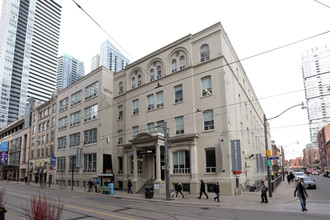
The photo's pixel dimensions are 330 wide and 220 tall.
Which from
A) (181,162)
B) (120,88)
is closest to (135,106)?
(120,88)

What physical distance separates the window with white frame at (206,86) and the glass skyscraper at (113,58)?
436ft

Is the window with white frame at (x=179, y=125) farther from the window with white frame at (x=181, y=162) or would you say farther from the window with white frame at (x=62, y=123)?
the window with white frame at (x=62, y=123)

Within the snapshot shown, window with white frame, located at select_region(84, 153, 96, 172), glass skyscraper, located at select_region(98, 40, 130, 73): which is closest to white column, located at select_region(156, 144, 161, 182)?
window with white frame, located at select_region(84, 153, 96, 172)

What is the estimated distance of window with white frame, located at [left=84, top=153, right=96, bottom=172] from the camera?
35.4 metres

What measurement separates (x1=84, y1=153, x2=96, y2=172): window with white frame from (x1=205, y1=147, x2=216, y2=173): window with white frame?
62.3 ft

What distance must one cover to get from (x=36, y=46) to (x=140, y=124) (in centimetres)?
16017

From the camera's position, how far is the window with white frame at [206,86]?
83.4 feet

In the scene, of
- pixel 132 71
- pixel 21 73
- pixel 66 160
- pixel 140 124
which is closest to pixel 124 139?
pixel 140 124

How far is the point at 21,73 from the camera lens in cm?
14862

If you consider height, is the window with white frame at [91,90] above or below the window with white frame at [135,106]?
above

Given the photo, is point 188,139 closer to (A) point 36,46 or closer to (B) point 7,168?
(B) point 7,168

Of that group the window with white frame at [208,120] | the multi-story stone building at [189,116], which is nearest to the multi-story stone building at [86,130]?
the multi-story stone building at [189,116]

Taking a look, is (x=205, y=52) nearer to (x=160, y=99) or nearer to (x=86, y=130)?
(x=160, y=99)

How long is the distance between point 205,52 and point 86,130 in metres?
23.3
